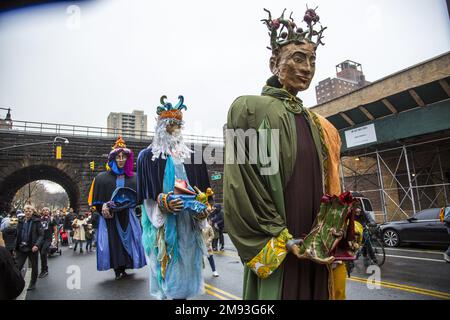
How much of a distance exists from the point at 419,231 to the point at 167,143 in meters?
9.57

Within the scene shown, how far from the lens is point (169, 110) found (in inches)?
163

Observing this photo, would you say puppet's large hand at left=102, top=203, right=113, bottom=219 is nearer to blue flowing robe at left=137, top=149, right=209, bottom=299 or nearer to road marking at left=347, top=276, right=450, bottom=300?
blue flowing robe at left=137, top=149, right=209, bottom=299

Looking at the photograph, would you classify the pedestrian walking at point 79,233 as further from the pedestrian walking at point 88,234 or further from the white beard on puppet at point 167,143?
the white beard on puppet at point 167,143

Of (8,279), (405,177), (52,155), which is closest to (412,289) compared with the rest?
(8,279)

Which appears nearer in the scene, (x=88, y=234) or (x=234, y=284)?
(x=234, y=284)

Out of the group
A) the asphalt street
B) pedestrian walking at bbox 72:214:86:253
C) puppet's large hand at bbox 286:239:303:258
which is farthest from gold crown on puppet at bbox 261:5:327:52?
pedestrian walking at bbox 72:214:86:253

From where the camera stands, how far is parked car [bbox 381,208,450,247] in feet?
31.4

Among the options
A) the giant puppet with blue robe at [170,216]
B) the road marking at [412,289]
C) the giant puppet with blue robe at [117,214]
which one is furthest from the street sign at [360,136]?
the giant puppet with blue robe at [170,216]

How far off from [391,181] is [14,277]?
60.7 ft

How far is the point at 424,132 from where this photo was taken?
13.7 m

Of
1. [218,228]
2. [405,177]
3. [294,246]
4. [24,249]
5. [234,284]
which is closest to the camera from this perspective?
[294,246]

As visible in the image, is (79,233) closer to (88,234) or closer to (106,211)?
(88,234)

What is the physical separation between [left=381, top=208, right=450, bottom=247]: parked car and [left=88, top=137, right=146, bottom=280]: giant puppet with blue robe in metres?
8.78

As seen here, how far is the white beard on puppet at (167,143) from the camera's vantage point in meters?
4.05
